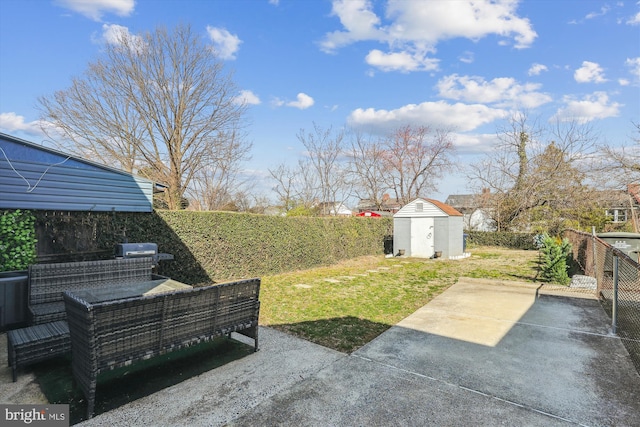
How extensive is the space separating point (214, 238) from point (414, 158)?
783 inches

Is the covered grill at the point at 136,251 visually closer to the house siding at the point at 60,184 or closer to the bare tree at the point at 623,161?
the house siding at the point at 60,184

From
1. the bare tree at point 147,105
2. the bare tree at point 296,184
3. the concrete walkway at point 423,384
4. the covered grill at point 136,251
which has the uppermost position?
the bare tree at point 147,105

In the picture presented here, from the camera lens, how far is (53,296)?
398 centimetres

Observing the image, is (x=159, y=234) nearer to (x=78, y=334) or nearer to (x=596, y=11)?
(x=78, y=334)

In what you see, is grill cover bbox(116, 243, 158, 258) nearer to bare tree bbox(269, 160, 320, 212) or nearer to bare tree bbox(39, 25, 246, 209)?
bare tree bbox(39, 25, 246, 209)

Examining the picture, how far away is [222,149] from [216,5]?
7.01 meters

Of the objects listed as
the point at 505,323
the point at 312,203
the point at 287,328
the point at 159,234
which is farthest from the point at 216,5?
the point at 312,203

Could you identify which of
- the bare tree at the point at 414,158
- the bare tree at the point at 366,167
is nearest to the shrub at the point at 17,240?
the bare tree at the point at 366,167

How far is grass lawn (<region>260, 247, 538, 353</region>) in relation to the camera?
14.7 ft

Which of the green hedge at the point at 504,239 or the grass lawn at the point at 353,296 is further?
the green hedge at the point at 504,239

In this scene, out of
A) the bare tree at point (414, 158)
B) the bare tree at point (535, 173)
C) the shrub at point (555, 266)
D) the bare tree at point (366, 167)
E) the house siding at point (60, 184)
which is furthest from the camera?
the bare tree at point (414, 158)

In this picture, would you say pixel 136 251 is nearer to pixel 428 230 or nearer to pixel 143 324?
pixel 143 324

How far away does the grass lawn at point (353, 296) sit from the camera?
14.7ft

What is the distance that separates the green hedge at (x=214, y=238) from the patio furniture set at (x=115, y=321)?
2223 millimetres
